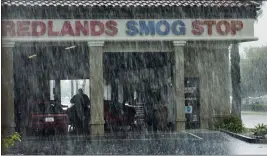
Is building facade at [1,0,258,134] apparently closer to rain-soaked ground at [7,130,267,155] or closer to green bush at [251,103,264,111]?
rain-soaked ground at [7,130,267,155]

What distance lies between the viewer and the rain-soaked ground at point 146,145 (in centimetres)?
1614

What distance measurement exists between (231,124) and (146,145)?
5.01 meters

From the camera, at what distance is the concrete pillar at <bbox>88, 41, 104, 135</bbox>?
830 inches

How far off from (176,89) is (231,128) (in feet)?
7.44

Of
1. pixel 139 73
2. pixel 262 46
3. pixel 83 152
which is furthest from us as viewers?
pixel 262 46

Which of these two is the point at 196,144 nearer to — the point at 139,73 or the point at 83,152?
the point at 83,152

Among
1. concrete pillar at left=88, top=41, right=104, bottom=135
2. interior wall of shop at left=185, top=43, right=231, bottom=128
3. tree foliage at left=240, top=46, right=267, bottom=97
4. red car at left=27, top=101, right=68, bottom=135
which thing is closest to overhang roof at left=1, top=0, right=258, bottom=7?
concrete pillar at left=88, top=41, right=104, bottom=135

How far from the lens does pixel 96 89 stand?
21.2 m

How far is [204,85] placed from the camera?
76.3 feet

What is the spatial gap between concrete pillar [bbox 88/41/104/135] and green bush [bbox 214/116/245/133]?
4223mm

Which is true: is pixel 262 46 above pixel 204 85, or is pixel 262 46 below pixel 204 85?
above

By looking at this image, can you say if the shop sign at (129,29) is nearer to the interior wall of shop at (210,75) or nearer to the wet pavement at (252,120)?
the interior wall of shop at (210,75)

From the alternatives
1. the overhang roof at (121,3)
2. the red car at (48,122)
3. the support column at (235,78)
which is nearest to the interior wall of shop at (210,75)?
the support column at (235,78)

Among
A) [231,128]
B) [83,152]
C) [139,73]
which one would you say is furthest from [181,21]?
[139,73]
